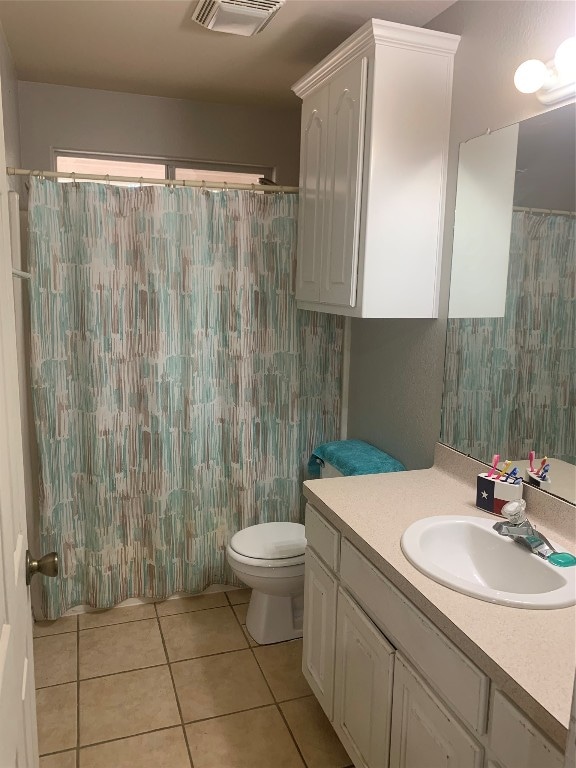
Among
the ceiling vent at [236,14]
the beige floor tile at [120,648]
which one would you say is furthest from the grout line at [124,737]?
the ceiling vent at [236,14]

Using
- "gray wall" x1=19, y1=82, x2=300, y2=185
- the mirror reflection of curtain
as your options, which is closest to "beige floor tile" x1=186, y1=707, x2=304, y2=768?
the mirror reflection of curtain

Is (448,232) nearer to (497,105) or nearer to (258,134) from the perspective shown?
(497,105)

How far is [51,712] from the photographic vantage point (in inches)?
83.4

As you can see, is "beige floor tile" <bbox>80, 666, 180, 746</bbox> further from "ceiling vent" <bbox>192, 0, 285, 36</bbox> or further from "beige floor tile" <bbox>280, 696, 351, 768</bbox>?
"ceiling vent" <bbox>192, 0, 285, 36</bbox>

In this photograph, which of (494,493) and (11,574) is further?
(494,493)

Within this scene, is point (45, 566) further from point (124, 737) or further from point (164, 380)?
point (164, 380)

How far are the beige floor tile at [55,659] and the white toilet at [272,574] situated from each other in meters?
0.74

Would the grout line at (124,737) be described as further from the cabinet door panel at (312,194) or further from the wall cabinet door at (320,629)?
the cabinet door panel at (312,194)

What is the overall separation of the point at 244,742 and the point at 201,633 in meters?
0.64

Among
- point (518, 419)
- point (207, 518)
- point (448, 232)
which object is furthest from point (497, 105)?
point (207, 518)

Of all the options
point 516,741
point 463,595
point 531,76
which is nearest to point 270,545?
point 463,595

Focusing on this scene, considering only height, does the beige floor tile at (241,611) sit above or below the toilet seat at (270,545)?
below

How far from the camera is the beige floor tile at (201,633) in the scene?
8.14ft

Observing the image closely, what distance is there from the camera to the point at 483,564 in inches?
64.7
